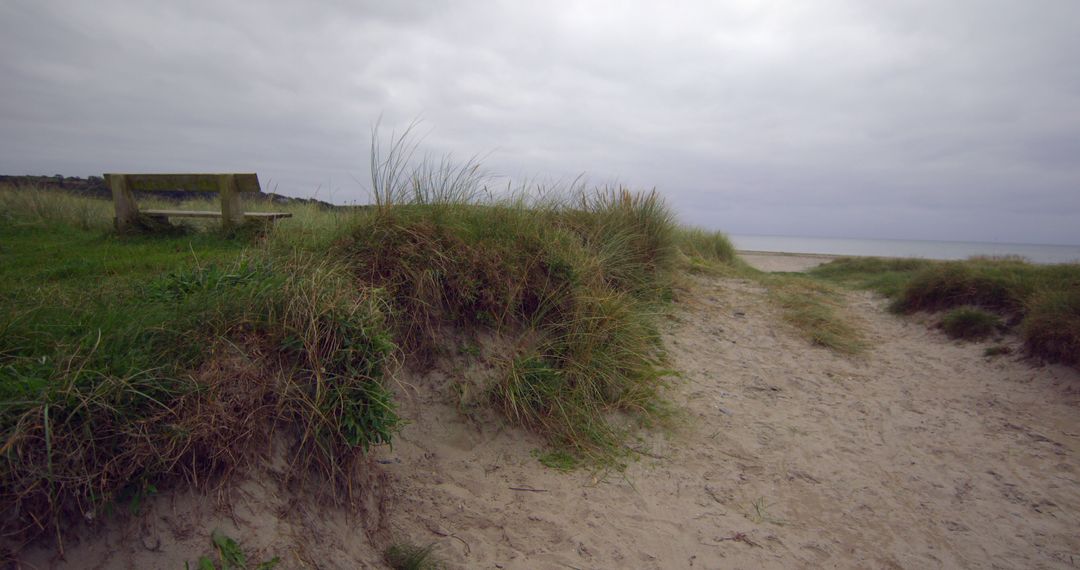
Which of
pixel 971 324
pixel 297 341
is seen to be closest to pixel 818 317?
pixel 971 324

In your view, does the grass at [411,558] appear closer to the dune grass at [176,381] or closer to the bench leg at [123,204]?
the dune grass at [176,381]

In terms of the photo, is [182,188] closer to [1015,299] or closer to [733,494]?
[733,494]

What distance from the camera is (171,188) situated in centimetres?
709

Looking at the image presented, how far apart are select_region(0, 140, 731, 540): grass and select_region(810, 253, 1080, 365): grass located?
396 cm

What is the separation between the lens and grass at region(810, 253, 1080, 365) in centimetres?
552

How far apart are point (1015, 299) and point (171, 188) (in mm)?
10920

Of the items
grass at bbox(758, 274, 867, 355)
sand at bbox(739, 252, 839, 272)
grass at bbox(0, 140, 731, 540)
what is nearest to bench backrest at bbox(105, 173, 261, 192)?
grass at bbox(0, 140, 731, 540)

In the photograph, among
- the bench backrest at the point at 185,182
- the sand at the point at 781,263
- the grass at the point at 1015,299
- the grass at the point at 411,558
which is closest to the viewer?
the grass at the point at 411,558

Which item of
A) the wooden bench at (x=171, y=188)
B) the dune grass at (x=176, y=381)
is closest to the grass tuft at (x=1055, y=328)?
the dune grass at (x=176, y=381)

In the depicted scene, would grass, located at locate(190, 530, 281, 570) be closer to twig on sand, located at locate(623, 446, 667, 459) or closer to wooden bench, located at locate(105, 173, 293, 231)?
twig on sand, located at locate(623, 446, 667, 459)

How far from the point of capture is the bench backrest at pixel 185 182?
6.86m

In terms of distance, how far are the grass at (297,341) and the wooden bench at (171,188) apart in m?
0.57

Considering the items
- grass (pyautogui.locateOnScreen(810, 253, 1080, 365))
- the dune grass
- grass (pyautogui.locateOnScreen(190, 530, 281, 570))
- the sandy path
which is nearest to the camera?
the dune grass

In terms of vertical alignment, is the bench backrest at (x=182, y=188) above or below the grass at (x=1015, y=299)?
above
